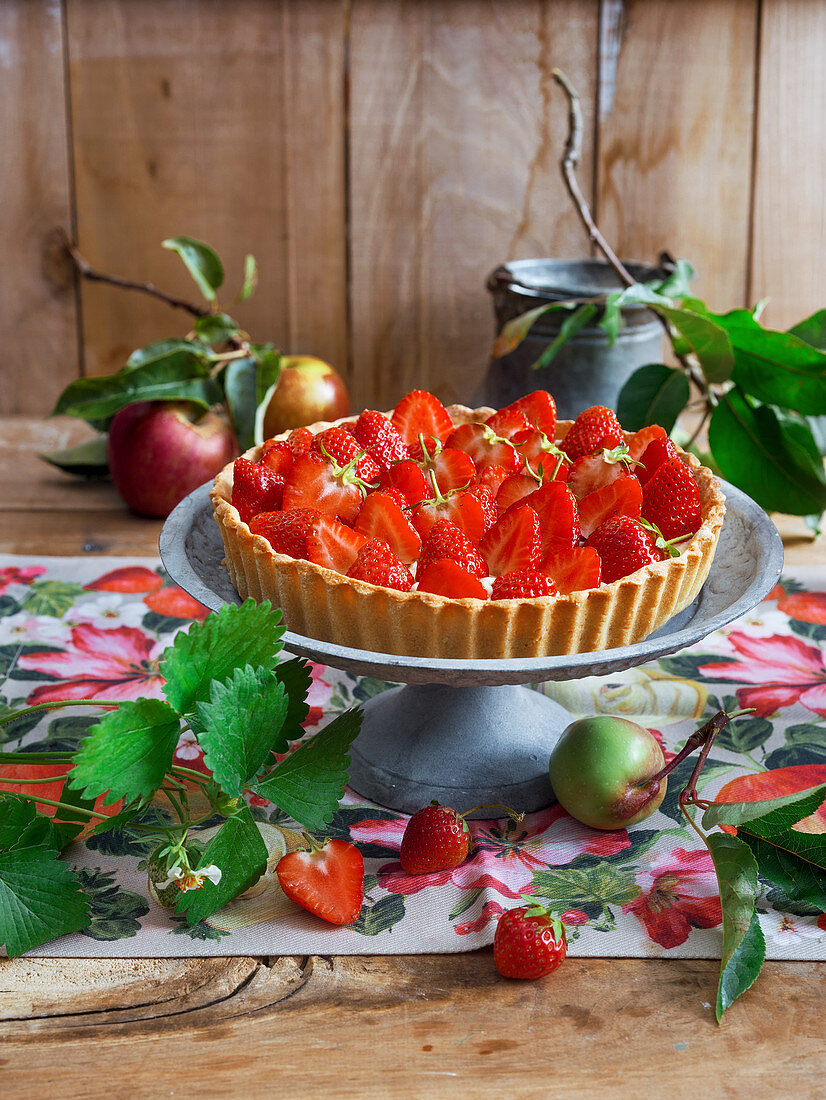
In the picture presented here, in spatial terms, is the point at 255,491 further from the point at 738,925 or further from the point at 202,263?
the point at 202,263

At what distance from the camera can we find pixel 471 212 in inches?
80.1

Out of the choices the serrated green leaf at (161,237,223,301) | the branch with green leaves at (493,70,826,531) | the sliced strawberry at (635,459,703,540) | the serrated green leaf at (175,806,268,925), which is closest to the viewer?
the serrated green leaf at (175,806,268,925)

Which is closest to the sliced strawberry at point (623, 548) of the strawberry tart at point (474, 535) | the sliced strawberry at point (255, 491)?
the strawberry tart at point (474, 535)

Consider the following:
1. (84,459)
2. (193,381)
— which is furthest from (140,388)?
(84,459)

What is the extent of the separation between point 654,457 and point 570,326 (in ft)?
1.90

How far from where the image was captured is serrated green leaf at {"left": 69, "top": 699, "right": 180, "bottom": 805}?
0.76 metres

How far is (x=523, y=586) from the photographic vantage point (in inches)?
34.8

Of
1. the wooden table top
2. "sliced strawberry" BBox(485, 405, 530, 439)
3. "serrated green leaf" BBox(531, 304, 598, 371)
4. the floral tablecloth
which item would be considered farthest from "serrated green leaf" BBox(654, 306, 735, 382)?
the wooden table top

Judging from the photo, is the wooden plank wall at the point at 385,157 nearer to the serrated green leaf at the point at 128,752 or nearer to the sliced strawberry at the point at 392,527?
the sliced strawberry at the point at 392,527

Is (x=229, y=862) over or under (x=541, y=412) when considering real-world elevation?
under

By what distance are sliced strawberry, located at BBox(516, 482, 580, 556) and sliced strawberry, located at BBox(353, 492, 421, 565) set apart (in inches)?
3.8

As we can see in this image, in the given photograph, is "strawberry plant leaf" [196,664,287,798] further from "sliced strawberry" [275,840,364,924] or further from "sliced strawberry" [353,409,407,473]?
"sliced strawberry" [353,409,407,473]

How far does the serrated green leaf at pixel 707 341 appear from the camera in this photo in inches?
56.0

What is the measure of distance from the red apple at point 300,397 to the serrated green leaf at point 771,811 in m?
1.08
